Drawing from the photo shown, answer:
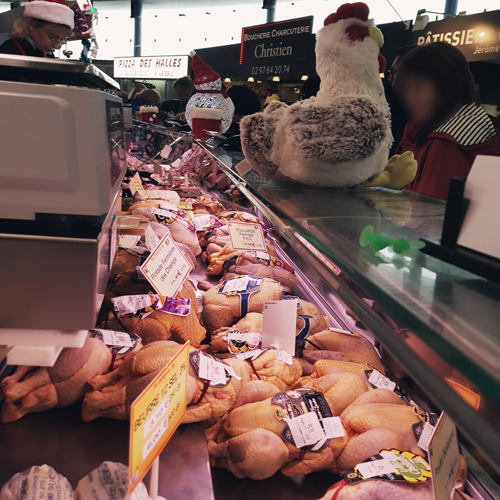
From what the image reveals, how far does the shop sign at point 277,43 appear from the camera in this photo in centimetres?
579

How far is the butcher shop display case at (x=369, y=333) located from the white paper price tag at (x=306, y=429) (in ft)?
0.40

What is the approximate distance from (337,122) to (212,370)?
2.08 ft

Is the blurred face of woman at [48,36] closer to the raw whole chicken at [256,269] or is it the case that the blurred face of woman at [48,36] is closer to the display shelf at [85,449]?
the raw whole chicken at [256,269]

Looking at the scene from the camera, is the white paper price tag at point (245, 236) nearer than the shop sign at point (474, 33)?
Yes

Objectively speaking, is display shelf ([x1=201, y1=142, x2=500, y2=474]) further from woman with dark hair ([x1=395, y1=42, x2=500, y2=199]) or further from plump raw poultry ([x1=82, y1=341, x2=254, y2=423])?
woman with dark hair ([x1=395, y1=42, x2=500, y2=199])

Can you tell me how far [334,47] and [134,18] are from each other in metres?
17.5

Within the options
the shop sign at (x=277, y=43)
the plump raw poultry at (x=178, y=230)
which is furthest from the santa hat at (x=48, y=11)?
the shop sign at (x=277, y=43)

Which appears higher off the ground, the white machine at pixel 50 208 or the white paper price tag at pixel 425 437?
the white machine at pixel 50 208

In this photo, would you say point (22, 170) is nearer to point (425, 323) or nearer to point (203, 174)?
point (425, 323)

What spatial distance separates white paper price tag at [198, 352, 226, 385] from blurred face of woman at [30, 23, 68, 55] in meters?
2.44

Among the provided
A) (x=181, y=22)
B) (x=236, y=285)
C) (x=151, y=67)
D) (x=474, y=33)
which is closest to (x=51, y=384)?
(x=236, y=285)

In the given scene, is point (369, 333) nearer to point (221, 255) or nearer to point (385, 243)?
point (385, 243)

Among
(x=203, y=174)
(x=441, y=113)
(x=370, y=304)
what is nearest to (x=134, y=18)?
(x=203, y=174)

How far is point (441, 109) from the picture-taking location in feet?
5.44
